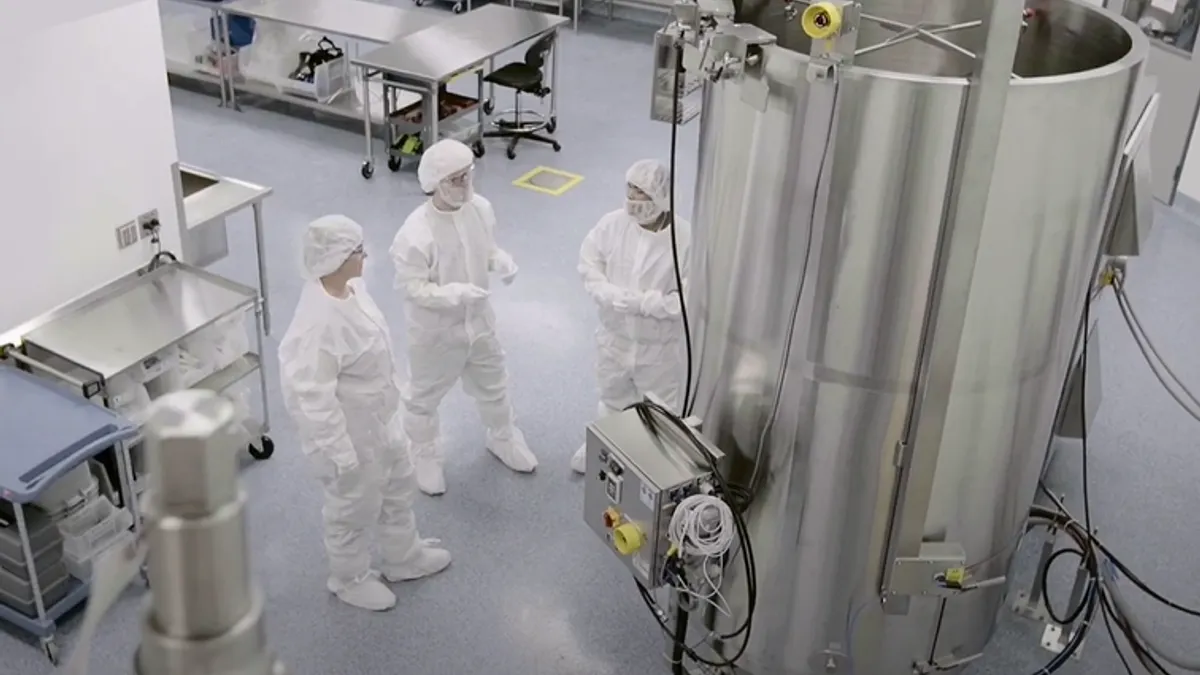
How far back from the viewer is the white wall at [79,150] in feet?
11.0

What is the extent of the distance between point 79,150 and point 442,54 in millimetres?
2560

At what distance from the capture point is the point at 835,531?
8.27ft

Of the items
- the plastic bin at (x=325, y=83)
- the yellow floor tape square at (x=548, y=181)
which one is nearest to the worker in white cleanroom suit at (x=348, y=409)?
the yellow floor tape square at (x=548, y=181)

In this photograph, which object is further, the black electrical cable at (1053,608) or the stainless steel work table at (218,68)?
the stainless steel work table at (218,68)

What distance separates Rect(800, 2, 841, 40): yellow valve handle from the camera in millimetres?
1959

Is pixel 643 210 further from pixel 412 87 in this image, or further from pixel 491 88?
pixel 491 88

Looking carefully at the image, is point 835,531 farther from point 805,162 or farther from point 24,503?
point 24,503

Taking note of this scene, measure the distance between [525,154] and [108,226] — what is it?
2.86m

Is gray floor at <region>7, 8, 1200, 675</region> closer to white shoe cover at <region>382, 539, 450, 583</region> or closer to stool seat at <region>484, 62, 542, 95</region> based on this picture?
white shoe cover at <region>382, 539, 450, 583</region>

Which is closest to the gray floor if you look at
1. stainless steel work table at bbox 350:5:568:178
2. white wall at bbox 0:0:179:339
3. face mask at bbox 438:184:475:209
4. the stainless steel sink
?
stainless steel work table at bbox 350:5:568:178

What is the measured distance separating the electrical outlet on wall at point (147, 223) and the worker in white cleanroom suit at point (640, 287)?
60.3 inches

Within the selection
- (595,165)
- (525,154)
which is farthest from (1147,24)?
(525,154)

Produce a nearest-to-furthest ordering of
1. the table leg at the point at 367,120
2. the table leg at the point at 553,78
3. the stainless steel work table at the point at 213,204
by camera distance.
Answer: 1. the stainless steel work table at the point at 213,204
2. the table leg at the point at 367,120
3. the table leg at the point at 553,78

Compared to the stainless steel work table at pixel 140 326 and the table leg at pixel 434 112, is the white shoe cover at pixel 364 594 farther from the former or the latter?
the table leg at pixel 434 112
